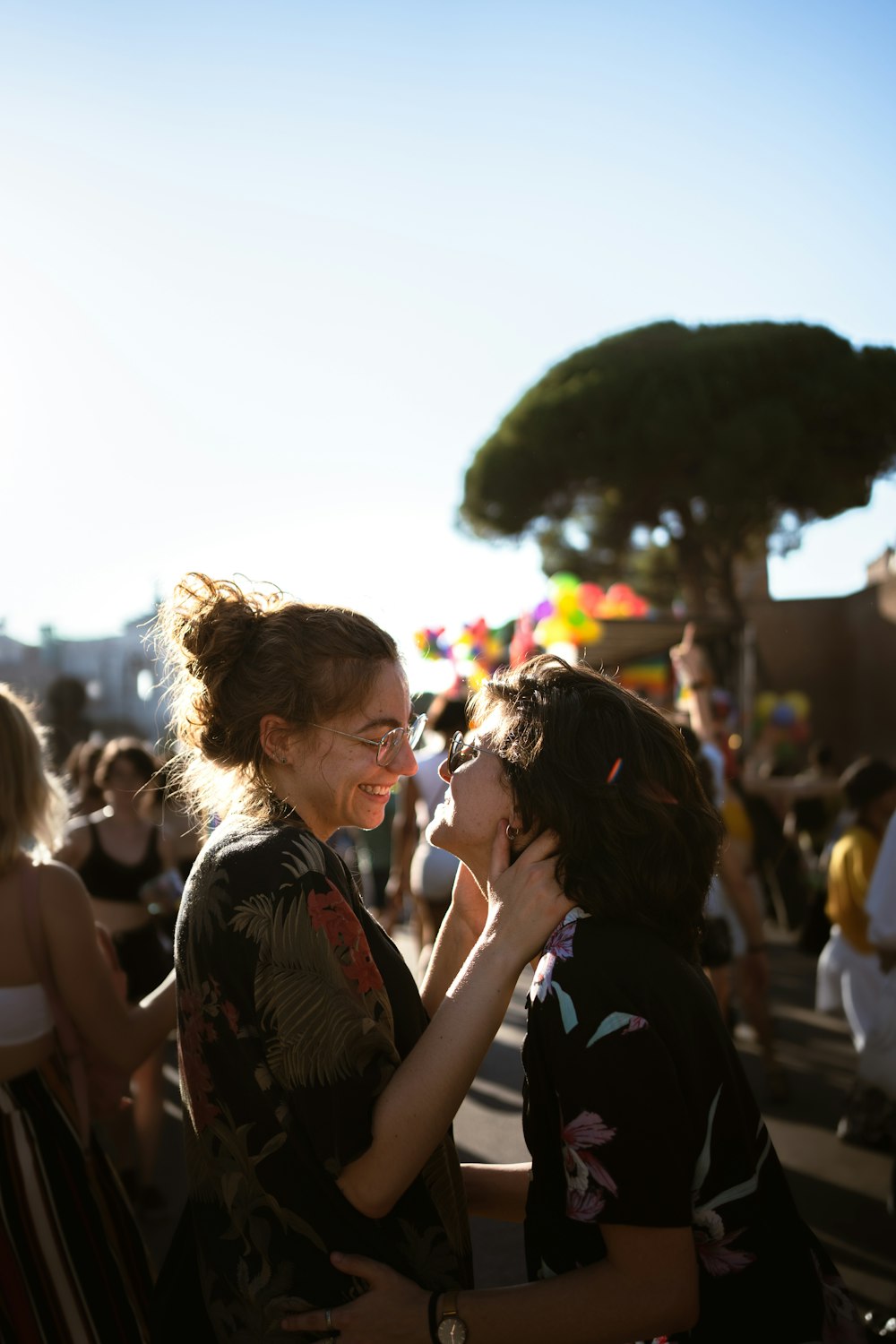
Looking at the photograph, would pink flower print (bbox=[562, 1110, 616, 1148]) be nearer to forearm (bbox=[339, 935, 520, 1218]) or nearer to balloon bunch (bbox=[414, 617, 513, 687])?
forearm (bbox=[339, 935, 520, 1218])

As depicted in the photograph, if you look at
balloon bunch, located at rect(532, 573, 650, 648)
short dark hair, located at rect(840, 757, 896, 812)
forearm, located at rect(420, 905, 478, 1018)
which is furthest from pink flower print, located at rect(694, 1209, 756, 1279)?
balloon bunch, located at rect(532, 573, 650, 648)

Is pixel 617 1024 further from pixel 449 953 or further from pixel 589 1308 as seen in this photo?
pixel 449 953

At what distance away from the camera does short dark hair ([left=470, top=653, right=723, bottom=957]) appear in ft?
5.17

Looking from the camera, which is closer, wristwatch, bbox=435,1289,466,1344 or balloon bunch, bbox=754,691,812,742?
wristwatch, bbox=435,1289,466,1344

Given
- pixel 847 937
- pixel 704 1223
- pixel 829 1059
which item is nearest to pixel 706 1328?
pixel 704 1223

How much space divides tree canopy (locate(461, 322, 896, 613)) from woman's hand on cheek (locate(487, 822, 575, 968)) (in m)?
17.3

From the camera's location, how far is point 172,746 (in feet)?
7.31

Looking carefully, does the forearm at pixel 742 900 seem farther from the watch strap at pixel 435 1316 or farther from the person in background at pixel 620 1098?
the watch strap at pixel 435 1316

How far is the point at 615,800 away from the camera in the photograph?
1599mm

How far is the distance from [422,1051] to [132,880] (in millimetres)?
3680

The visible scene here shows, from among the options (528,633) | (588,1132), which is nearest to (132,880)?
(588,1132)

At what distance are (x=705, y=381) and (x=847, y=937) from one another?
54.9 ft

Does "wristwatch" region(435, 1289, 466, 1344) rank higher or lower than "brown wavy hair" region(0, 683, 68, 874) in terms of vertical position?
lower

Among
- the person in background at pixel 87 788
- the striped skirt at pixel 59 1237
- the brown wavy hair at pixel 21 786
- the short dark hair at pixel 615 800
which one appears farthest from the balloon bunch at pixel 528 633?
the short dark hair at pixel 615 800
